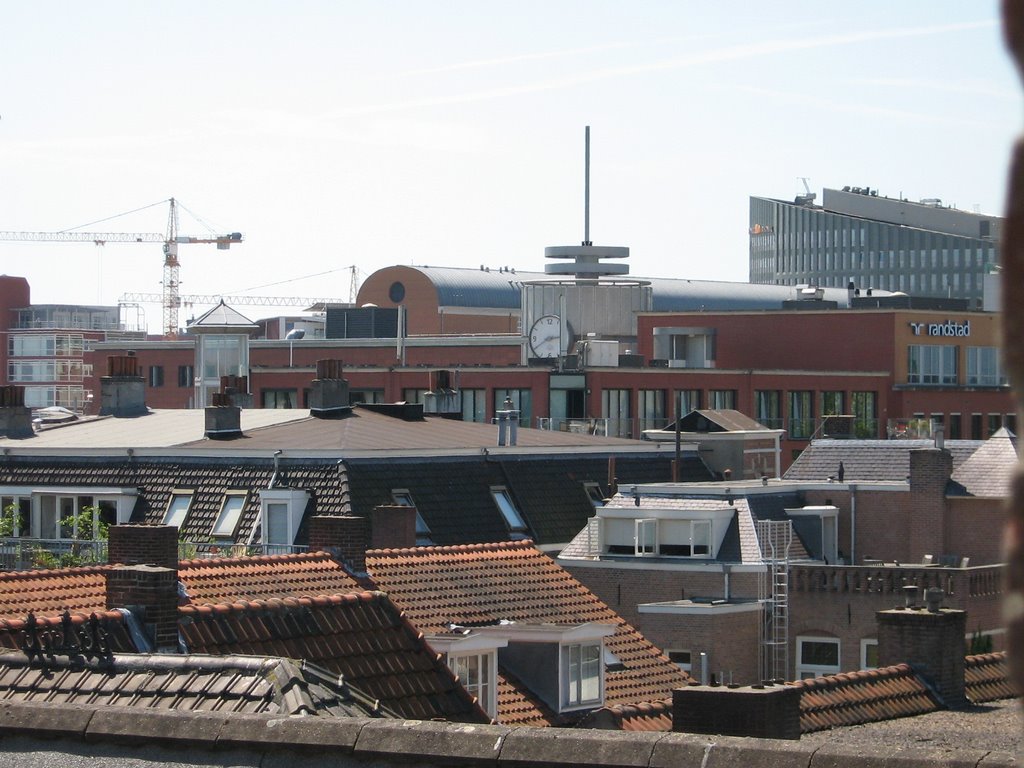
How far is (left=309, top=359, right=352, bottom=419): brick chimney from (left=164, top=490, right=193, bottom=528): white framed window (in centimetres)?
861

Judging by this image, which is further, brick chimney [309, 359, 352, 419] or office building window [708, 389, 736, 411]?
office building window [708, 389, 736, 411]

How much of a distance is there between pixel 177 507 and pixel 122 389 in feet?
51.5

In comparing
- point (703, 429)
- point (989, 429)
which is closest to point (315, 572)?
point (703, 429)

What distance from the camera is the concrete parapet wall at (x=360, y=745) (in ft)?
29.7

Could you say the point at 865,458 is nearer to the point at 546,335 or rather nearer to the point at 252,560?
the point at 252,560

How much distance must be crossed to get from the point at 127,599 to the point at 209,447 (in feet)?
92.2

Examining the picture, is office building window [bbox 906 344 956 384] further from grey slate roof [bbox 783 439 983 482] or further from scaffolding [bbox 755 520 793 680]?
scaffolding [bbox 755 520 793 680]

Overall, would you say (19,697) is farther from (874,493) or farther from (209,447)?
(874,493)

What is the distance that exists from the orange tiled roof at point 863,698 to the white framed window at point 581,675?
165 inches

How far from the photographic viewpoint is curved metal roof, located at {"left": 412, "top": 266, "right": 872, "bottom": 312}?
129625mm

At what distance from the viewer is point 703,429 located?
65.5m

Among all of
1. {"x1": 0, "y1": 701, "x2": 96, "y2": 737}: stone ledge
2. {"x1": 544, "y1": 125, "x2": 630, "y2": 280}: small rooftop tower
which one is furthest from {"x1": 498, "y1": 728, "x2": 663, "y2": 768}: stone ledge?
{"x1": 544, "y1": 125, "x2": 630, "y2": 280}: small rooftop tower

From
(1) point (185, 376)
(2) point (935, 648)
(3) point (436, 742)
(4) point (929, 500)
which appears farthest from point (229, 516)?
(1) point (185, 376)

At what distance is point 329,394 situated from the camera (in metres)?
56.7
